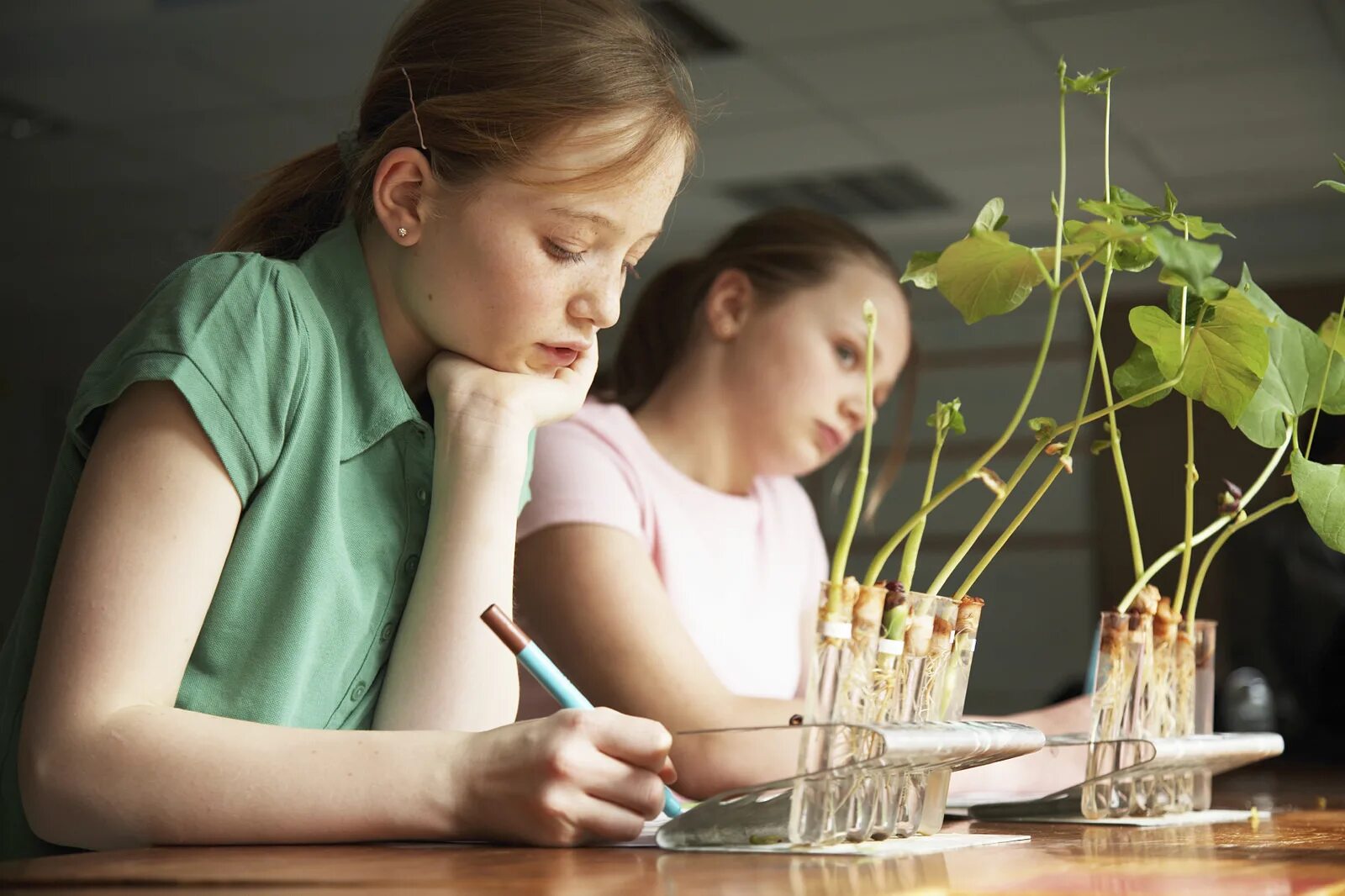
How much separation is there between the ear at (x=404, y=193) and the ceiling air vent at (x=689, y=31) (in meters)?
2.96

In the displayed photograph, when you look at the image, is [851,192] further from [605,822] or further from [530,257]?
[605,822]

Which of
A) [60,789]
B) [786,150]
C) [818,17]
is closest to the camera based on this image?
[60,789]

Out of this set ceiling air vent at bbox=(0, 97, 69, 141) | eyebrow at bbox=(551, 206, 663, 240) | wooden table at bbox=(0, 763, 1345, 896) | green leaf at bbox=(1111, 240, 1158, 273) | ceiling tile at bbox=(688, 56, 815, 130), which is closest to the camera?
wooden table at bbox=(0, 763, 1345, 896)

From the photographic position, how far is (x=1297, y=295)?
4.93 meters

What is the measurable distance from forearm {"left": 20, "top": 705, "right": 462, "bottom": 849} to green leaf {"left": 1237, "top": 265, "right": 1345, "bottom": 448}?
0.55m

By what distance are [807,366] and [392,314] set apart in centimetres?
79

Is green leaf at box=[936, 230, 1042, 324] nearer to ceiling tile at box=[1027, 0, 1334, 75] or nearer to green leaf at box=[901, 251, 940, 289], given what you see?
green leaf at box=[901, 251, 940, 289]

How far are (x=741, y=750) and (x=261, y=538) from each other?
1.04 feet

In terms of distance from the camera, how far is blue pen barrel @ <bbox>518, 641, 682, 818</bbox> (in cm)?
72

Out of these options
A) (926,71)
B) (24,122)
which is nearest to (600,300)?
(926,71)

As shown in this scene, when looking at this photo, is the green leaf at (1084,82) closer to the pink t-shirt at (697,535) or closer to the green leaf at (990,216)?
the green leaf at (990,216)

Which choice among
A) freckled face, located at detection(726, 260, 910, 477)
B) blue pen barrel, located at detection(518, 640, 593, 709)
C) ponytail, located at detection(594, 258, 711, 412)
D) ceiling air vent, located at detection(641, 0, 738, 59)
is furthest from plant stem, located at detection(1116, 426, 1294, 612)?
ceiling air vent, located at detection(641, 0, 738, 59)

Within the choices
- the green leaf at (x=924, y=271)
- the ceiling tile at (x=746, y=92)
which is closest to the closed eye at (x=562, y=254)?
the green leaf at (x=924, y=271)

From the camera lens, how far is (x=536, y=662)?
2.40 feet
